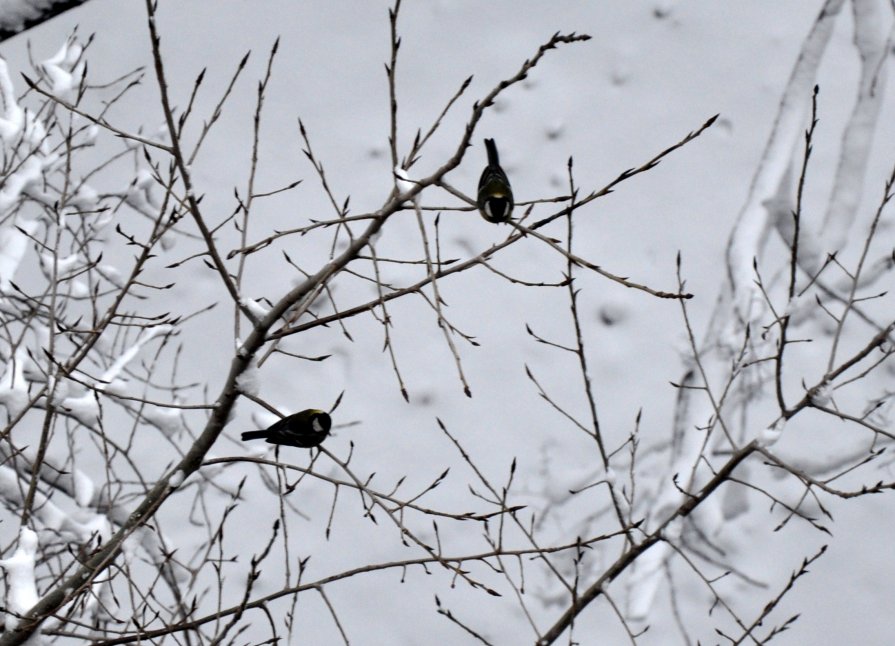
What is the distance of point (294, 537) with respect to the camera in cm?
478

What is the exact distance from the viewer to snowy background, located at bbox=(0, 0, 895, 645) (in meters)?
4.66

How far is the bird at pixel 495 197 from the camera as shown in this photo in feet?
6.47

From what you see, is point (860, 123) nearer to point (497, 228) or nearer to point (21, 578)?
point (497, 228)

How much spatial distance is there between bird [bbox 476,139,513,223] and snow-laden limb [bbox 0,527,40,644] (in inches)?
53.0

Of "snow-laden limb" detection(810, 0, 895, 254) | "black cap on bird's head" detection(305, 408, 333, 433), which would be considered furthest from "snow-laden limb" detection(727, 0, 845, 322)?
"black cap on bird's head" detection(305, 408, 333, 433)

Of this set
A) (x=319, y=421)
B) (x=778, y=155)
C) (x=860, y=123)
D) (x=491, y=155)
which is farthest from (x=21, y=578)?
(x=860, y=123)

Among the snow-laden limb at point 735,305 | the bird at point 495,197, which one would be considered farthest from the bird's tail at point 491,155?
the snow-laden limb at point 735,305

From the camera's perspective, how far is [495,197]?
2145 millimetres

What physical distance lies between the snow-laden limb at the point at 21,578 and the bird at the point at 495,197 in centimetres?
135

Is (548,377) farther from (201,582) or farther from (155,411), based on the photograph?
(155,411)

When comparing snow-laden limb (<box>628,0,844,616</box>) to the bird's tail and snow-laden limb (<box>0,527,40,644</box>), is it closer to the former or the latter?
the bird's tail

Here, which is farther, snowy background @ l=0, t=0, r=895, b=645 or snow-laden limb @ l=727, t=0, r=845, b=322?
snowy background @ l=0, t=0, r=895, b=645

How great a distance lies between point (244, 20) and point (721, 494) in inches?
196

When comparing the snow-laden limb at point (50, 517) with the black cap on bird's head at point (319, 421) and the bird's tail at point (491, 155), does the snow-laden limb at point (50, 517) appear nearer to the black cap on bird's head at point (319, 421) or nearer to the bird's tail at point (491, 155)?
the black cap on bird's head at point (319, 421)
